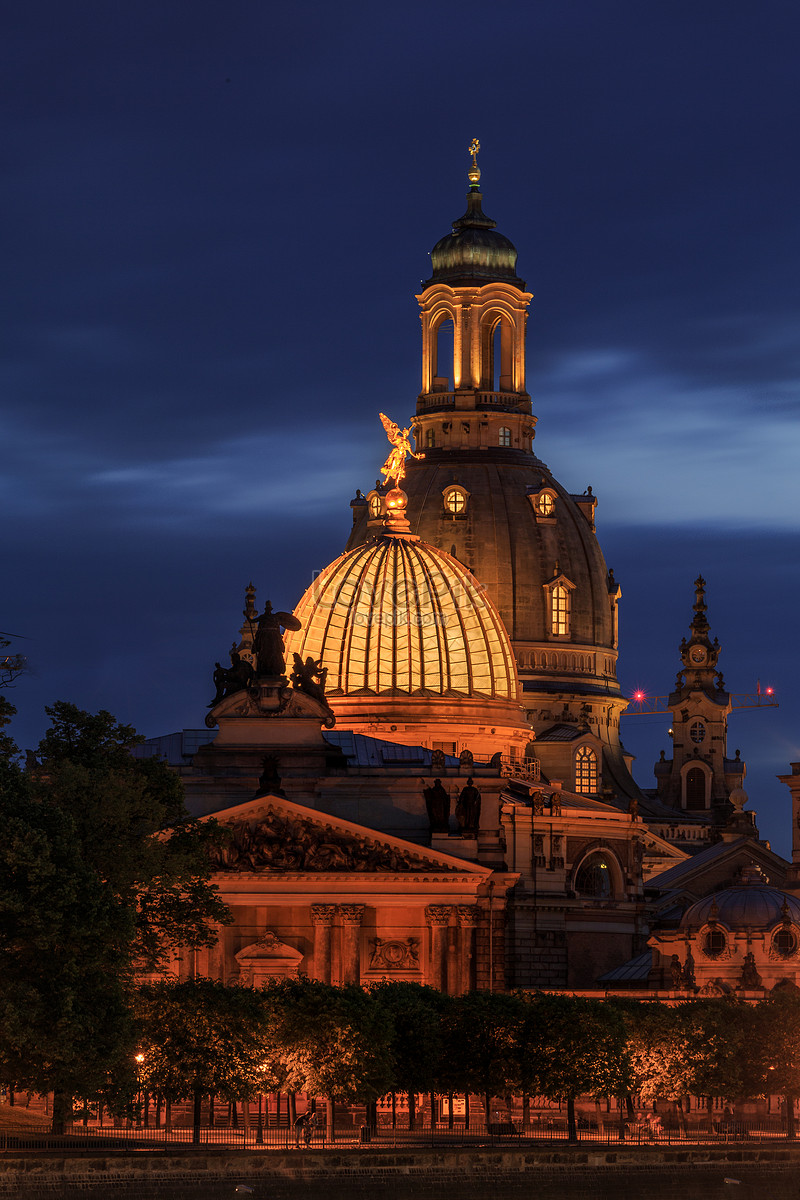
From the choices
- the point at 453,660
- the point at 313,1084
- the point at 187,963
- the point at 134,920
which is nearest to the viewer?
the point at 134,920

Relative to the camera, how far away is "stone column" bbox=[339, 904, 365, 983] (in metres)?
167

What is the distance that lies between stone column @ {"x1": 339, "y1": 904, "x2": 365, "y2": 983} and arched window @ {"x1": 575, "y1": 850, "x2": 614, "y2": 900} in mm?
20350

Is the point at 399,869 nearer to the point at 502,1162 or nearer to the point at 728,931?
the point at 728,931

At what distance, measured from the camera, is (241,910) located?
168m

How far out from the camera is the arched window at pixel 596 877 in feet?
608

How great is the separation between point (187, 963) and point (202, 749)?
504 inches

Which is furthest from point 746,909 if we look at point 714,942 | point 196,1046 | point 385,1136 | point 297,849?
point 196,1046

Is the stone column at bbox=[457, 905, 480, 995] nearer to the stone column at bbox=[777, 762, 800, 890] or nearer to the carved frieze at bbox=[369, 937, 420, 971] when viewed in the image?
the carved frieze at bbox=[369, 937, 420, 971]

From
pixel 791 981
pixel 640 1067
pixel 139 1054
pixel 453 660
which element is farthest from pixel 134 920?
pixel 453 660

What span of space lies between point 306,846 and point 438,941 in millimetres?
7753

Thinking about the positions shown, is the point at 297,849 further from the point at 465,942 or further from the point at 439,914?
the point at 465,942

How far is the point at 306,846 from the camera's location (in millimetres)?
167500

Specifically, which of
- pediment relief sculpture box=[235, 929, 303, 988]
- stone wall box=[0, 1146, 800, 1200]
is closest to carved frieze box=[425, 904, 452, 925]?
pediment relief sculpture box=[235, 929, 303, 988]

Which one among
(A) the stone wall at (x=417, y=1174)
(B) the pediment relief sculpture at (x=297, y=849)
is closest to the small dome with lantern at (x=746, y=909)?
(B) the pediment relief sculpture at (x=297, y=849)
